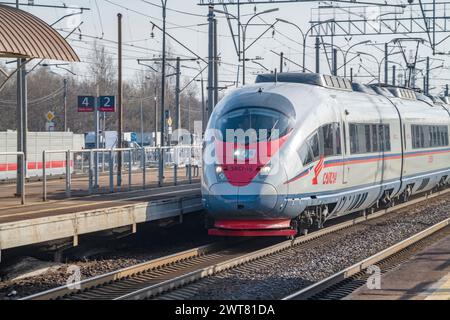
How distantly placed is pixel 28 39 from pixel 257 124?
508 centimetres

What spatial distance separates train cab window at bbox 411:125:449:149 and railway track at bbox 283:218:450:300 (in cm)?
592

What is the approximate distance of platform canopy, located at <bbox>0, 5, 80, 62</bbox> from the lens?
15330 mm

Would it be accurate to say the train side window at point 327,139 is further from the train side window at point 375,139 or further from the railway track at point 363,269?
the train side window at point 375,139

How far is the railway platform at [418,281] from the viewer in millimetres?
11102

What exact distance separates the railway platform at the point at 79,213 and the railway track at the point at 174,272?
151 cm

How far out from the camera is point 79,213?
586 inches

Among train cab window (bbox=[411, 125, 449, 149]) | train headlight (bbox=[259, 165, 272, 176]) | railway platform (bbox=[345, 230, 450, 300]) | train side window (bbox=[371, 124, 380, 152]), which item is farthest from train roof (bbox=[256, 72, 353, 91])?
train cab window (bbox=[411, 125, 449, 149])

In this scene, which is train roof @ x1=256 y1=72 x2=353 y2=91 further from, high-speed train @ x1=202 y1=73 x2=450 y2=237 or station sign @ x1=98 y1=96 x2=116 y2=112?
station sign @ x1=98 y1=96 x2=116 y2=112

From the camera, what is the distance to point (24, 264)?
14812 millimetres

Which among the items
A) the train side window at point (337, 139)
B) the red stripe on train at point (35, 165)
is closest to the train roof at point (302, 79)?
the train side window at point (337, 139)
